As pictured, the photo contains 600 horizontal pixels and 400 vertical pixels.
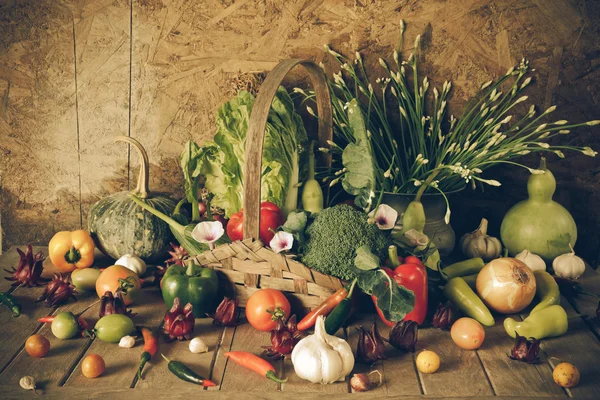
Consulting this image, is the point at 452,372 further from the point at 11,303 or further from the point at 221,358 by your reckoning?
the point at 11,303

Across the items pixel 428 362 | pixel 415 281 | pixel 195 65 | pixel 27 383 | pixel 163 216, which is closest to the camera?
pixel 27 383

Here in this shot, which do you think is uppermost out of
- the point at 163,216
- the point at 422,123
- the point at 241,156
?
the point at 422,123

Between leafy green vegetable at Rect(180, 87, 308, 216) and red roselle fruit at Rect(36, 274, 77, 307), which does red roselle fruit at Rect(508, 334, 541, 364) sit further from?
red roselle fruit at Rect(36, 274, 77, 307)

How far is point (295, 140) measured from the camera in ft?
7.80

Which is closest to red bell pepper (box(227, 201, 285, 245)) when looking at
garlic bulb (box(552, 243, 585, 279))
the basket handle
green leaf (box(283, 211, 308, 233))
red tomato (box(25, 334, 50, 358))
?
green leaf (box(283, 211, 308, 233))

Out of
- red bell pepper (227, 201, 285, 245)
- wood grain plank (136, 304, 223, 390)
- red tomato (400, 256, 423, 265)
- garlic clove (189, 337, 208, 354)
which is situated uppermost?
red bell pepper (227, 201, 285, 245)

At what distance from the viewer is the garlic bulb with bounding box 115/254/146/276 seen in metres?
2.27

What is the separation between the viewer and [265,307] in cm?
185

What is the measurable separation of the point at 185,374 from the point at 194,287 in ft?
1.18

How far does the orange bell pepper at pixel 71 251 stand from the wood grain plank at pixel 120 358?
360 millimetres

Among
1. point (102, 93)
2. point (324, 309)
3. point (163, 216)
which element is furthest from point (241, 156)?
point (324, 309)

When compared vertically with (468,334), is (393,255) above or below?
above

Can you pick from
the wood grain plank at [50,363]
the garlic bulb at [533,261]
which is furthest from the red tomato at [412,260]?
the wood grain plank at [50,363]

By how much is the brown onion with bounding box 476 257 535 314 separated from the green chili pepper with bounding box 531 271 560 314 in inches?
2.2
